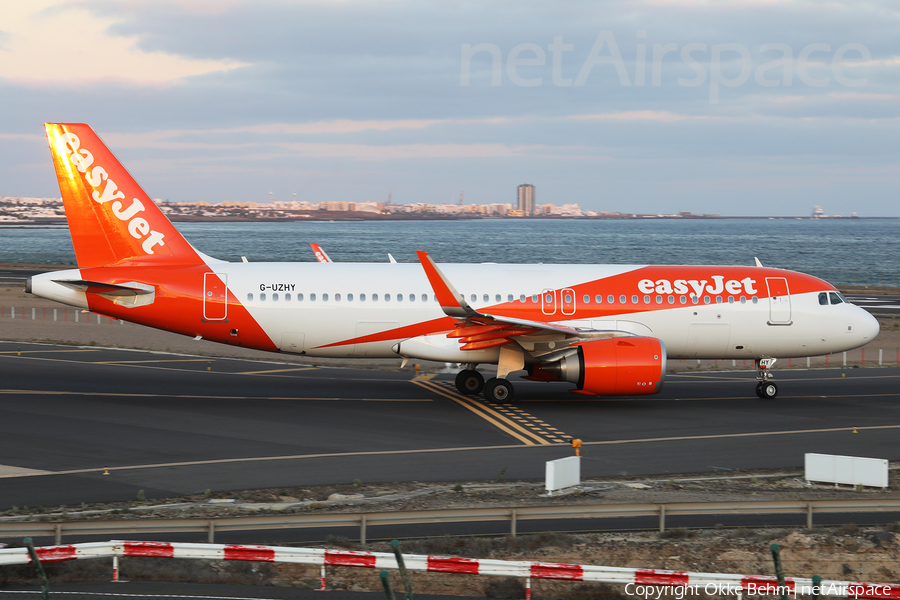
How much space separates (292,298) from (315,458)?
9.06 metres

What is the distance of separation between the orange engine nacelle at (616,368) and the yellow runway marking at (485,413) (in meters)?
2.68

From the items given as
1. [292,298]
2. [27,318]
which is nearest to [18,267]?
[27,318]

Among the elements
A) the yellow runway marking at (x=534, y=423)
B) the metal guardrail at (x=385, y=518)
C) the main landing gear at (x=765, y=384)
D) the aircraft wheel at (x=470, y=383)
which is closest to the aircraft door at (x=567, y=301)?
the yellow runway marking at (x=534, y=423)

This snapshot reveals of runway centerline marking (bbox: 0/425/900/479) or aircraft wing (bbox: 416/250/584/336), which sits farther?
aircraft wing (bbox: 416/250/584/336)

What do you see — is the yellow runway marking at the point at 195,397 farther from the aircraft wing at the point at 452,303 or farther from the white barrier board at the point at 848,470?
the white barrier board at the point at 848,470

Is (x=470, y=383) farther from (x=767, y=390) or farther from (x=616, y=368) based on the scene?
(x=767, y=390)

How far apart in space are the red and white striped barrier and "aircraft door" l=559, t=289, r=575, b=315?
58.8 ft

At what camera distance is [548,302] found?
95.2 feet

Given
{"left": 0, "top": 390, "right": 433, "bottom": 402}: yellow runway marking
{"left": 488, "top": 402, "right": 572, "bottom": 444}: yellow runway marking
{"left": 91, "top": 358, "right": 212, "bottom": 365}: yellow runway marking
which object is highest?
{"left": 91, "top": 358, "right": 212, "bottom": 365}: yellow runway marking

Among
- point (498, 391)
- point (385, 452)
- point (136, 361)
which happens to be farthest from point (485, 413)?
point (136, 361)

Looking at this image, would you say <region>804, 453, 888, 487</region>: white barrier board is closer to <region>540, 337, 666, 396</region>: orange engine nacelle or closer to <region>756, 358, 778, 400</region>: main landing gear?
<region>540, 337, 666, 396</region>: orange engine nacelle

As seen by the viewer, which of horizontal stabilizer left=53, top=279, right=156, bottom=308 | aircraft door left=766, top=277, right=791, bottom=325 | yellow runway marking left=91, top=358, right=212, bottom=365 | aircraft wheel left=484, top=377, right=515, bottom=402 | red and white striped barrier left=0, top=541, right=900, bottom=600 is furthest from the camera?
yellow runway marking left=91, top=358, right=212, bottom=365

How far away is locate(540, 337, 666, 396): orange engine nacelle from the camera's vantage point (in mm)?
26203

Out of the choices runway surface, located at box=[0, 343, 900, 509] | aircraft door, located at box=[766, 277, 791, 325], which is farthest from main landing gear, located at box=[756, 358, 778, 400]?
aircraft door, located at box=[766, 277, 791, 325]
